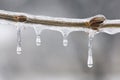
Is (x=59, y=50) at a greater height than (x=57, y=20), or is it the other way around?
(x=57, y=20)

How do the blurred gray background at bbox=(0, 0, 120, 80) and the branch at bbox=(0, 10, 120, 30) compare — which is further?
the blurred gray background at bbox=(0, 0, 120, 80)

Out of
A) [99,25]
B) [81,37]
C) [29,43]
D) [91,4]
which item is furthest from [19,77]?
[99,25]

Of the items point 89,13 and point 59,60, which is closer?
point 89,13

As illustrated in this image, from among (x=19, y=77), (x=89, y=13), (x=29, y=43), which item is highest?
(x=89, y=13)

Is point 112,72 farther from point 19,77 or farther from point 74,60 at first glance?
point 19,77

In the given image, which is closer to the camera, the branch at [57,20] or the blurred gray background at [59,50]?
the branch at [57,20]

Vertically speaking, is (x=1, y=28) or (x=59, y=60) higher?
(x=1, y=28)

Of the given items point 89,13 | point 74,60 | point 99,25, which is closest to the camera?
point 99,25

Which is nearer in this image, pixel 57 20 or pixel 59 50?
pixel 57 20
